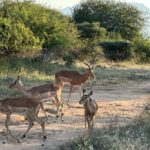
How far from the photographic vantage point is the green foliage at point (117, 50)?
38.2 m

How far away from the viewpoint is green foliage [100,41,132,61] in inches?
1502

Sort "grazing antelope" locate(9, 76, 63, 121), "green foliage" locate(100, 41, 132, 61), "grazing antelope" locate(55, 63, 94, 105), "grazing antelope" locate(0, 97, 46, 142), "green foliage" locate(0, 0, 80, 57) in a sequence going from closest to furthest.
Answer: "grazing antelope" locate(0, 97, 46, 142)
"grazing antelope" locate(9, 76, 63, 121)
"grazing antelope" locate(55, 63, 94, 105)
"green foliage" locate(0, 0, 80, 57)
"green foliage" locate(100, 41, 132, 61)

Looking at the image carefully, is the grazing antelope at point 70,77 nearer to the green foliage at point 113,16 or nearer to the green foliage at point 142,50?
the green foliage at point 142,50

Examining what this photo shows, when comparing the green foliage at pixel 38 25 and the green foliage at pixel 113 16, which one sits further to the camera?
the green foliage at pixel 113 16

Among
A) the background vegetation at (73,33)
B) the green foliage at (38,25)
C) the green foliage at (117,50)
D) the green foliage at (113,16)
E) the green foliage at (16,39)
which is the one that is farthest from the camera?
the green foliage at (113,16)

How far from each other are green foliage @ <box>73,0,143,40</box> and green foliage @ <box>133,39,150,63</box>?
258 cm

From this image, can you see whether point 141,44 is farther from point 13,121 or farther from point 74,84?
point 13,121

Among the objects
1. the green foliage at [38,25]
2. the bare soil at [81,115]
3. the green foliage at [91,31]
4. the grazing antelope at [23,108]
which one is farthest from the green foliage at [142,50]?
the grazing antelope at [23,108]

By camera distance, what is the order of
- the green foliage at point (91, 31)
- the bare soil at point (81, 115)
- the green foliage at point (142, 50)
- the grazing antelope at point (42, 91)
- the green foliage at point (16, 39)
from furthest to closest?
the green foliage at point (142, 50) → the green foliage at point (91, 31) → the green foliage at point (16, 39) → the grazing antelope at point (42, 91) → the bare soil at point (81, 115)

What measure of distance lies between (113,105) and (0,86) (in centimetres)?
401

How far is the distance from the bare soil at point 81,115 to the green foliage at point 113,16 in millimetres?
22138

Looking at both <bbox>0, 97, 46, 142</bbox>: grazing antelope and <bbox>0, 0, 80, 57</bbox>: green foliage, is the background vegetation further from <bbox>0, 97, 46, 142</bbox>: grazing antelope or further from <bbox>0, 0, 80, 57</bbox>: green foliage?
<bbox>0, 97, 46, 142</bbox>: grazing antelope

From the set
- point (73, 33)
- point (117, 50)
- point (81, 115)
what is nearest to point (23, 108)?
point (81, 115)

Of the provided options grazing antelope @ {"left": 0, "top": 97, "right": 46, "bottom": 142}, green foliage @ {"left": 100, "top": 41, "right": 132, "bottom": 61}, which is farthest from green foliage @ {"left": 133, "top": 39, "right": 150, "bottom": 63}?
grazing antelope @ {"left": 0, "top": 97, "right": 46, "bottom": 142}
